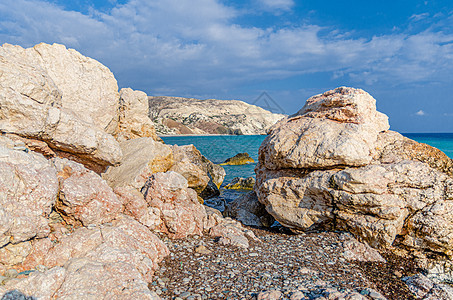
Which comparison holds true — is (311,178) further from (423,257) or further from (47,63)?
(47,63)

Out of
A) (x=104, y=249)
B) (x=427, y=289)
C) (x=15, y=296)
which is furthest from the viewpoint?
(x=427, y=289)

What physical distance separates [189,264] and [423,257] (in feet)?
22.3

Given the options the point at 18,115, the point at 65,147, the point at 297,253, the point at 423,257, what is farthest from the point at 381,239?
the point at 18,115

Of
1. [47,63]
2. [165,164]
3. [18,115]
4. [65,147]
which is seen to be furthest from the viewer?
[165,164]

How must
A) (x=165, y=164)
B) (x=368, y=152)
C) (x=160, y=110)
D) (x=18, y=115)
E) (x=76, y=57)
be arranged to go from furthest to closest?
(x=160, y=110)
(x=165, y=164)
(x=76, y=57)
(x=368, y=152)
(x=18, y=115)

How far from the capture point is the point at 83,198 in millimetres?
7359

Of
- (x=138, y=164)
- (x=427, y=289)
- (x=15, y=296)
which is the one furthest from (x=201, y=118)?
(x=15, y=296)

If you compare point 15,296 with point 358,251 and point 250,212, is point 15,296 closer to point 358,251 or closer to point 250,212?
point 358,251

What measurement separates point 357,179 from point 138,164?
25.4ft

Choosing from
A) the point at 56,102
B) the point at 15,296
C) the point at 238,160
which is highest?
the point at 238,160

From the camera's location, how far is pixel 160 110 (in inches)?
6476

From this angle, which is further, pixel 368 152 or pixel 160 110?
pixel 160 110

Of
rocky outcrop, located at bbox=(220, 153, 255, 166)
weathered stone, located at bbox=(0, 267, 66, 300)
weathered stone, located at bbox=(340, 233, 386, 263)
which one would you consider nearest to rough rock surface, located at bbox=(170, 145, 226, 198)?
weathered stone, located at bbox=(340, 233, 386, 263)

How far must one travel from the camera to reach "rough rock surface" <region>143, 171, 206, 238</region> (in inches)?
367
